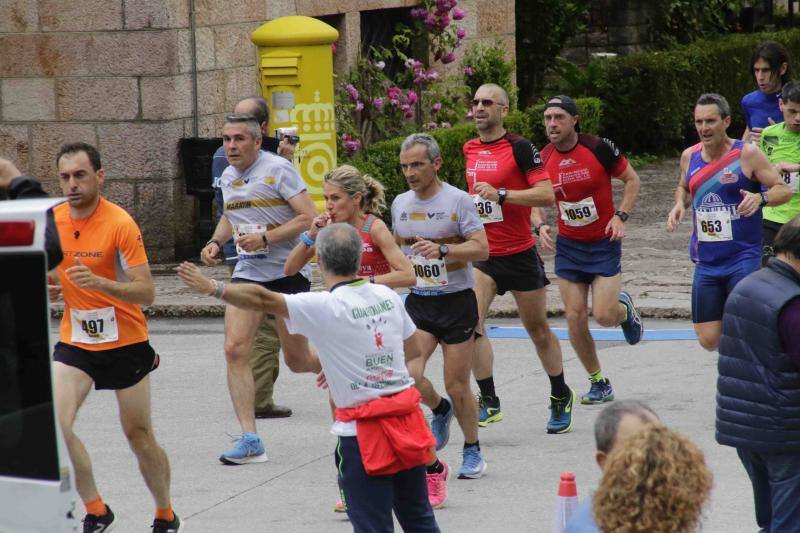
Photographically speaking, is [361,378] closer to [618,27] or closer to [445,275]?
[445,275]

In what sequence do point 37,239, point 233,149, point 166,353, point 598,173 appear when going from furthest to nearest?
point 166,353, point 598,173, point 233,149, point 37,239

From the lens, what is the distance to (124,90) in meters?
15.1

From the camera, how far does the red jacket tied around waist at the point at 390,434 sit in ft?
18.9

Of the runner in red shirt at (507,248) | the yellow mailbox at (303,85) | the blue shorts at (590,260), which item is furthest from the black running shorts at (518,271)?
the yellow mailbox at (303,85)

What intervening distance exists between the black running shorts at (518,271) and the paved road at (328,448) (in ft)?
2.71

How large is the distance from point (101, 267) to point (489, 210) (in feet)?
10.1

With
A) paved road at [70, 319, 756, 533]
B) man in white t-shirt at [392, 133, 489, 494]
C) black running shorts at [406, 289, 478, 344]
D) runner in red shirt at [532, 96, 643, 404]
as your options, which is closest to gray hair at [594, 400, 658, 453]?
paved road at [70, 319, 756, 533]

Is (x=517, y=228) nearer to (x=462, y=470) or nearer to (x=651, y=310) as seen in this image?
(x=462, y=470)

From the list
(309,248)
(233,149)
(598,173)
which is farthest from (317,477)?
(598,173)

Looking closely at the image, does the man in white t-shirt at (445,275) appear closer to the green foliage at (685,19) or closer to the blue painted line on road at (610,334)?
the blue painted line on road at (610,334)

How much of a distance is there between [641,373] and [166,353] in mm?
3586

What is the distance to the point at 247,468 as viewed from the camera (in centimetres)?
856

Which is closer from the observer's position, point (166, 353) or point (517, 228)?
point (517, 228)

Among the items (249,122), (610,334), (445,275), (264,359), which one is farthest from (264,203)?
(610,334)
